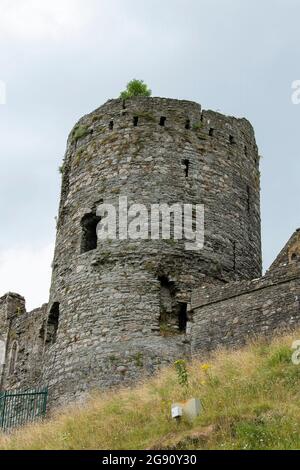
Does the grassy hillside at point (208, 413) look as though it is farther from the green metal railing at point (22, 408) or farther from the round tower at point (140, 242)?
the green metal railing at point (22, 408)

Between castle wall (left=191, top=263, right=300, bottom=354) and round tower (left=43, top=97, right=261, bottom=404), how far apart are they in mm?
379

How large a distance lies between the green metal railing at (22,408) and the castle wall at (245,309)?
12.3 feet

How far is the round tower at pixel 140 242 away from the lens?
17.5 m

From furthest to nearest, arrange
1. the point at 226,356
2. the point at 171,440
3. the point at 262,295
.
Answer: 1. the point at 262,295
2. the point at 226,356
3. the point at 171,440

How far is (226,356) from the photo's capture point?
51.9 ft

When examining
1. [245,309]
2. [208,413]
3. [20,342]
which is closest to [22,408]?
[20,342]

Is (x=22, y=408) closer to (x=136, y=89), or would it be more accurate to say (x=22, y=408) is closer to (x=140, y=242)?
(x=140, y=242)

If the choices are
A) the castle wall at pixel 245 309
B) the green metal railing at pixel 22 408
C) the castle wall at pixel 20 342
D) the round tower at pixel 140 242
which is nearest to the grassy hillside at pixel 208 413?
the castle wall at pixel 245 309

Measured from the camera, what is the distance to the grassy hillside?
11258 mm

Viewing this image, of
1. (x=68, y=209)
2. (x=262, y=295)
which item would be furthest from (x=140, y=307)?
(x=68, y=209)

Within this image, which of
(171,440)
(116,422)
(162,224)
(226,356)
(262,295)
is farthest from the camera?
(162,224)

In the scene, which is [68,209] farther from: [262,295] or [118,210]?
[262,295]

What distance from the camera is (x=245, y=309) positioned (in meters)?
17.1

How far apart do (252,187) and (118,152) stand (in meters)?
3.77
